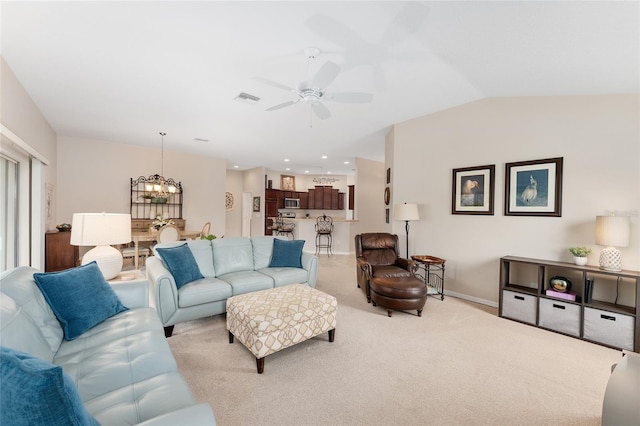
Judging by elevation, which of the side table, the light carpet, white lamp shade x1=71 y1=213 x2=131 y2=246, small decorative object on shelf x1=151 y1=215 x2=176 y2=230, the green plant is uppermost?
white lamp shade x1=71 y1=213 x2=131 y2=246

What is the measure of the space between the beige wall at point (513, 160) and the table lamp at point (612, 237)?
0.22 meters

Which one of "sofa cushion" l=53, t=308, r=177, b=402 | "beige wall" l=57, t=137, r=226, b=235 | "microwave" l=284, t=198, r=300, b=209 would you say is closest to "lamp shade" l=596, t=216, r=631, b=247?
"sofa cushion" l=53, t=308, r=177, b=402

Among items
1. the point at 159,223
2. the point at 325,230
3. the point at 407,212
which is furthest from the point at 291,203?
the point at 407,212

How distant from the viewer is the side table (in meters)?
4.02

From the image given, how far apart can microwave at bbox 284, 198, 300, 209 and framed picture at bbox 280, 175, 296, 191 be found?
508 mm

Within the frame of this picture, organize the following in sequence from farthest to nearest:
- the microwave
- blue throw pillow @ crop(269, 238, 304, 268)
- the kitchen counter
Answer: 1. the microwave
2. the kitchen counter
3. blue throw pillow @ crop(269, 238, 304, 268)

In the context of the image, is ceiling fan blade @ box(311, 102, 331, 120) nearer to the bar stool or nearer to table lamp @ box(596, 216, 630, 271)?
table lamp @ box(596, 216, 630, 271)

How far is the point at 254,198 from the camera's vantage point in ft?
32.9

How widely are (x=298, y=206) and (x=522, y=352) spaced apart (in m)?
8.98

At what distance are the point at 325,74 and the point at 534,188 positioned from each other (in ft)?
10.0

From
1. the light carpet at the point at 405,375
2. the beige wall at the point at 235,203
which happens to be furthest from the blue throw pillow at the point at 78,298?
the beige wall at the point at 235,203

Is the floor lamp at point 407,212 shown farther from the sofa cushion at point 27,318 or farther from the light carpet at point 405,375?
the sofa cushion at point 27,318

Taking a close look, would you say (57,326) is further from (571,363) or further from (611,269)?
(611,269)

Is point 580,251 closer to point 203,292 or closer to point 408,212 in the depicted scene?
point 408,212
